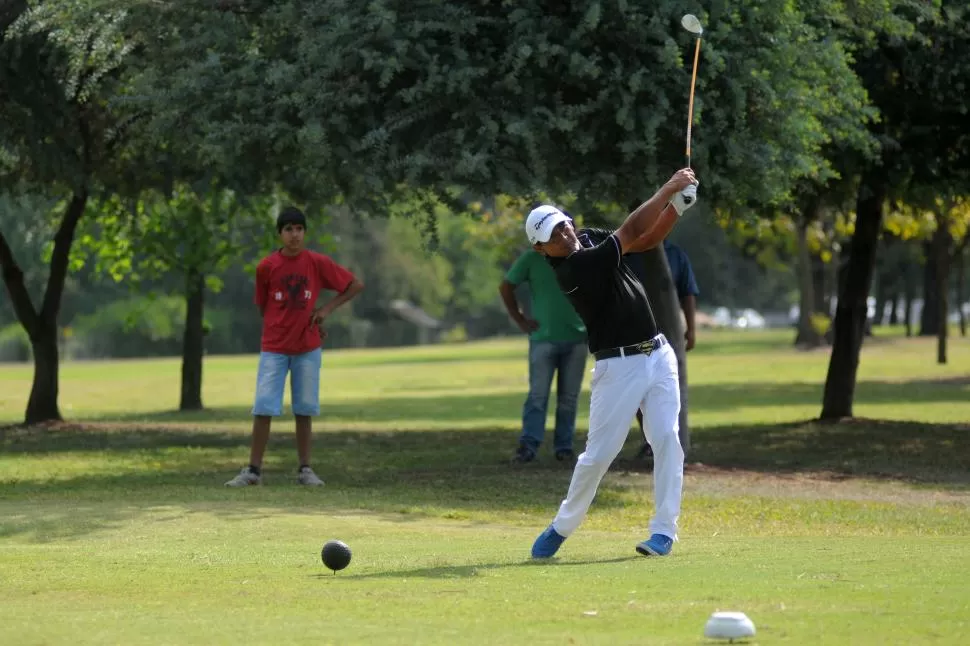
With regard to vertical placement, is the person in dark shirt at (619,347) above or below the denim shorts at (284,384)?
above

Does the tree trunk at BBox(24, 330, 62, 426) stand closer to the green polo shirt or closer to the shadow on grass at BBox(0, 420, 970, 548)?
the shadow on grass at BBox(0, 420, 970, 548)

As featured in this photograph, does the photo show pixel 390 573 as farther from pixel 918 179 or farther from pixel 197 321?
pixel 197 321

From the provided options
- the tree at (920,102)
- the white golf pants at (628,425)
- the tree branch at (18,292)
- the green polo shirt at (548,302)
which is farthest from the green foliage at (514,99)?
the tree branch at (18,292)

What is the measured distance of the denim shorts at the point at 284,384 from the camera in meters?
14.6

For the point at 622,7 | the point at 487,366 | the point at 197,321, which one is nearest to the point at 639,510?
the point at 622,7

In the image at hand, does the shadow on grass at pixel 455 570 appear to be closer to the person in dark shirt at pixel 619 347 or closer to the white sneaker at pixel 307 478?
the person in dark shirt at pixel 619 347

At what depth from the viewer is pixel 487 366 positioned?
2137 inches

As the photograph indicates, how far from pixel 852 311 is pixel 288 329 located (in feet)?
34.8

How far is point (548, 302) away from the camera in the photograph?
16.8 meters

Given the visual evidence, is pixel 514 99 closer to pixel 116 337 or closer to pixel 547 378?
pixel 547 378

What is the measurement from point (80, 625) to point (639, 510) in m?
7.39

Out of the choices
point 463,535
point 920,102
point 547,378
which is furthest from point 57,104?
point 920,102

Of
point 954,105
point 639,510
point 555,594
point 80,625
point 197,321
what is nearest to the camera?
point 80,625

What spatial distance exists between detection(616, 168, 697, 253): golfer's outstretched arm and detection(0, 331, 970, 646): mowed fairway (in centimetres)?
180
